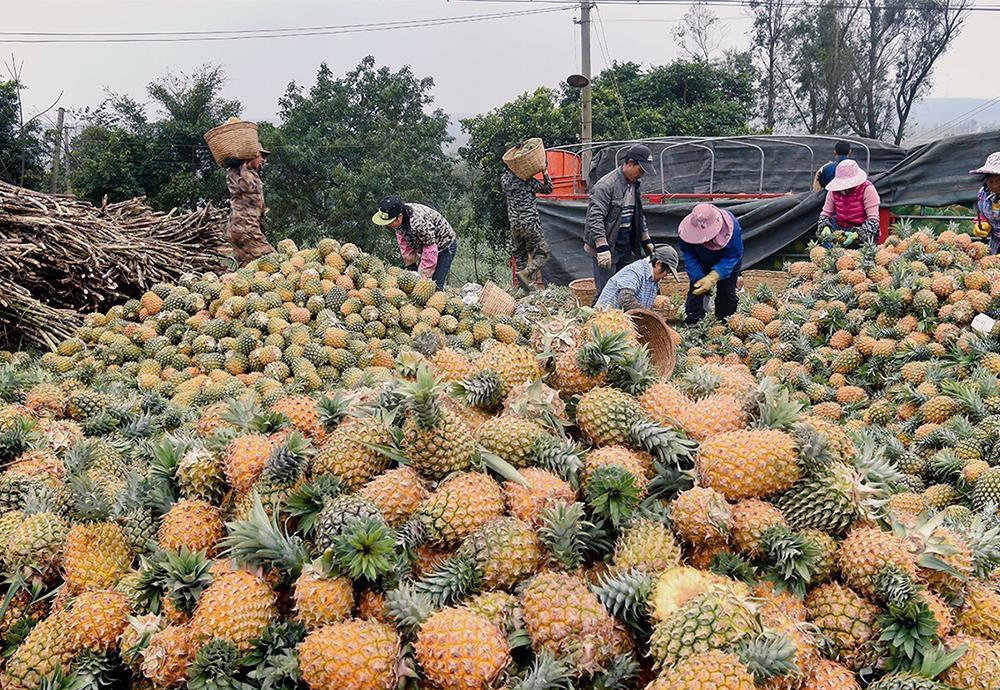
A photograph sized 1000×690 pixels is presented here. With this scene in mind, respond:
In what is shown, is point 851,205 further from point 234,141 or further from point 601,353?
point 601,353

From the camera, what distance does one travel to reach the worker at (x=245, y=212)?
8.84m

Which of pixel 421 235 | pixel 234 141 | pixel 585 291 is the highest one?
pixel 234 141

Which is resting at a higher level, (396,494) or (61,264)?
(61,264)

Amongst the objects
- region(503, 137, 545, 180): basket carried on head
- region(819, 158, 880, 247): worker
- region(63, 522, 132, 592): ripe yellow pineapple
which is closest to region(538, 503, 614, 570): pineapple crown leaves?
region(63, 522, 132, 592): ripe yellow pineapple

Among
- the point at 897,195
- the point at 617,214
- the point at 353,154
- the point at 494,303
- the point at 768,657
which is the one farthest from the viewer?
the point at 353,154

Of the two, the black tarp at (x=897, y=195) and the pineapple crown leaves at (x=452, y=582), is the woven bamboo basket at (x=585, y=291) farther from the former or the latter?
the pineapple crown leaves at (x=452, y=582)

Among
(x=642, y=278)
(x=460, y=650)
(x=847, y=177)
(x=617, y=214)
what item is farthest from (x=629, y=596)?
(x=847, y=177)

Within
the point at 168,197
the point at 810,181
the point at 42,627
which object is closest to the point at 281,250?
the point at 42,627

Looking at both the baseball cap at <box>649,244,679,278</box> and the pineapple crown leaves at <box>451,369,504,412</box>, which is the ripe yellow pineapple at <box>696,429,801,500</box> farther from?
the baseball cap at <box>649,244,679,278</box>

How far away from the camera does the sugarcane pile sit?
7.09 m

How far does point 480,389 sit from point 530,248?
1018 centimetres

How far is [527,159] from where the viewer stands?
11461 millimetres

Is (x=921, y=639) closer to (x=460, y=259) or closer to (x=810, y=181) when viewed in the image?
(x=810, y=181)

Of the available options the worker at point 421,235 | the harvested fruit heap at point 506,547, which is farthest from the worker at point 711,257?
the harvested fruit heap at point 506,547
